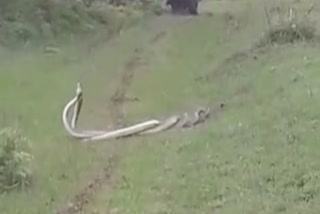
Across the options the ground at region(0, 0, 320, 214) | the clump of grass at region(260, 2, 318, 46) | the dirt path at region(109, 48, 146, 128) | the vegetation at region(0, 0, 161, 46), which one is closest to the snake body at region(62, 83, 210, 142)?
the ground at region(0, 0, 320, 214)

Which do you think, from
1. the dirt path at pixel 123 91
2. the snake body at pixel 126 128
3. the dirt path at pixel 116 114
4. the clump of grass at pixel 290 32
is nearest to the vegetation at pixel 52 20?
the dirt path at pixel 116 114

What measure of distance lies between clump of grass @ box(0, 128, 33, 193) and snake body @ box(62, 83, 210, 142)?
5.35 feet

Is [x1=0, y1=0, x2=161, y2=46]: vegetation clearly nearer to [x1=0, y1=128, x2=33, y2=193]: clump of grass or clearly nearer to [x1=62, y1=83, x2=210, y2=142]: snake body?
Answer: [x1=62, y1=83, x2=210, y2=142]: snake body

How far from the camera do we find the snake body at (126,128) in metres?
11.9

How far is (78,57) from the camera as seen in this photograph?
1722cm

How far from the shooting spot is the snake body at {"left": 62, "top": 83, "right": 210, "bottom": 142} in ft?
39.2

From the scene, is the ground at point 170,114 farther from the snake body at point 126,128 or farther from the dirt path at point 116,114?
the snake body at point 126,128

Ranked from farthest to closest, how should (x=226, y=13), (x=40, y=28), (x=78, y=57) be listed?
(x=226, y=13)
(x=40, y=28)
(x=78, y=57)

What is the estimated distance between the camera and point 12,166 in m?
10.0

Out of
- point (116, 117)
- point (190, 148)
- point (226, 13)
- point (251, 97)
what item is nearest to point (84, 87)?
point (116, 117)

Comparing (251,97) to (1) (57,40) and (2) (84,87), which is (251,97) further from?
(1) (57,40)

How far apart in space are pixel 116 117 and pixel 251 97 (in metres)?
1.88

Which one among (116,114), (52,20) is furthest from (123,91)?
(52,20)

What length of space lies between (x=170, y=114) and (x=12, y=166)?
12.2 ft
